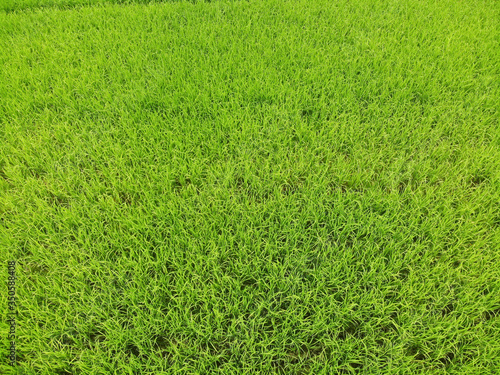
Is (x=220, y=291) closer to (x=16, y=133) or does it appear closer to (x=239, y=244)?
(x=239, y=244)

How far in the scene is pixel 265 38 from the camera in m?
3.27

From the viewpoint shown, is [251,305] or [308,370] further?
[251,305]

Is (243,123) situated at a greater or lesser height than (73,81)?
lesser

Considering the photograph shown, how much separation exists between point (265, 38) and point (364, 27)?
4.13 feet

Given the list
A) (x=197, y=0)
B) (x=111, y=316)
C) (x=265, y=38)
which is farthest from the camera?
(x=197, y=0)

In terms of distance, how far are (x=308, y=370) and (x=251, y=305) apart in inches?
15.7

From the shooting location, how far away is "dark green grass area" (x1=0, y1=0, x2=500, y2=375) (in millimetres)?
1456

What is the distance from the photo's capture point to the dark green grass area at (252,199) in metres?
1.46

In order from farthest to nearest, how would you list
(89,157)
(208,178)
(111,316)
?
(89,157), (208,178), (111,316)

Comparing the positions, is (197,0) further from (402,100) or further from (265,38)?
(402,100)

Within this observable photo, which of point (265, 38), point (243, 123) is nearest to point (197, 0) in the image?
point (265, 38)

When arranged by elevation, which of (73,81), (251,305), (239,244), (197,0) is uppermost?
(197,0)

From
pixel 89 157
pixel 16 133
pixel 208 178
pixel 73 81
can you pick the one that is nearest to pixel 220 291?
pixel 208 178

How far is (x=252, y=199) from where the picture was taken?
6.42 ft
